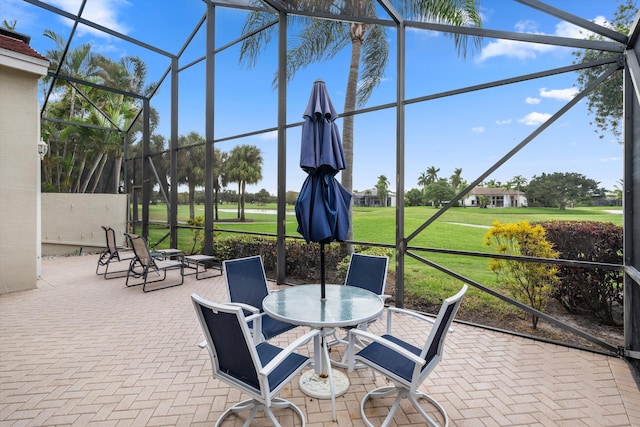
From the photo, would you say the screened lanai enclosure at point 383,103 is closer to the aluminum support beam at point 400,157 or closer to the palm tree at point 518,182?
the aluminum support beam at point 400,157

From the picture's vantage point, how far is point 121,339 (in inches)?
145

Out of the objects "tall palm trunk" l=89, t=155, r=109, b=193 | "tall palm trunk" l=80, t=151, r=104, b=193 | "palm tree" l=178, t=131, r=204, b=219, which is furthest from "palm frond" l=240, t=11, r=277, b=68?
"tall palm trunk" l=89, t=155, r=109, b=193

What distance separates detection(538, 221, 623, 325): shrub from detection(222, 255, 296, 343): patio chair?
13.7 feet

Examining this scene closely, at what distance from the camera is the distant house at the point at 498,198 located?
26.4ft

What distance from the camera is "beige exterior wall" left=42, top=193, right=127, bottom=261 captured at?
387 inches

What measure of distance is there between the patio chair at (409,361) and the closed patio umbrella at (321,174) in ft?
2.42

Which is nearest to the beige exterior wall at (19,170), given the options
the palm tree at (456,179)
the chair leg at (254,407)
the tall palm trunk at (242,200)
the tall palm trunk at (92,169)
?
the chair leg at (254,407)

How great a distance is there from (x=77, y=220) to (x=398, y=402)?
12.0 metres

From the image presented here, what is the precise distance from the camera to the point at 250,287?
3.39 metres

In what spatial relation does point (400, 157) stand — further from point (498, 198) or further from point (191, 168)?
point (191, 168)

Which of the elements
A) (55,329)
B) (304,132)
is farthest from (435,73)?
(55,329)

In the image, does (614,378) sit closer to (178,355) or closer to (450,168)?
(178,355)

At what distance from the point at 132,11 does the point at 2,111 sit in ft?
18.1

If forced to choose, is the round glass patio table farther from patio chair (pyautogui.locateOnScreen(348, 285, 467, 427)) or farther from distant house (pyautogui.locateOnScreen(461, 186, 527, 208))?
distant house (pyautogui.locateOnScreen(461, 186, 527, 208))
